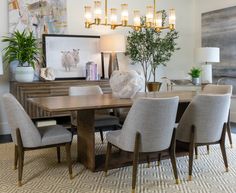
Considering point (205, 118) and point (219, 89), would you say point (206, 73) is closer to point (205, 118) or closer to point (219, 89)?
point (219, 89)

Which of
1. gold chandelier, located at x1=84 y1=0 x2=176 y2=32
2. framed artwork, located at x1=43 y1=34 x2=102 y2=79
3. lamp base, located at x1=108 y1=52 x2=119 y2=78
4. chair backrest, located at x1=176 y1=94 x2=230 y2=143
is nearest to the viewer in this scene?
chair backrest, located at x1=176 y1=94 x2=230 y2=143

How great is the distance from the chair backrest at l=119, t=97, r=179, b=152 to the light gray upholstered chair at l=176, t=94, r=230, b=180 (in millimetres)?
324

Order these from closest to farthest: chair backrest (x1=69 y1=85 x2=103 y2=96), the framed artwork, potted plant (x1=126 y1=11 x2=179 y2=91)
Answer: chair backrest (x1=69 y1=85 x2=103 y2=96)
the framed artwork
potted plant (x1=126 y1=11 x2=179 y2=91)

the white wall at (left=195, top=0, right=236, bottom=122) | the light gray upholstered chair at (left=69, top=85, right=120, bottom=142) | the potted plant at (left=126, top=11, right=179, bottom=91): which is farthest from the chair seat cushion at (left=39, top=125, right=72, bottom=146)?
the white wall at (left=195, top=0, right=236, bottom=122)

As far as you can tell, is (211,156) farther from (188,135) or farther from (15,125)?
(15,125)

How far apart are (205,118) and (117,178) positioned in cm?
101

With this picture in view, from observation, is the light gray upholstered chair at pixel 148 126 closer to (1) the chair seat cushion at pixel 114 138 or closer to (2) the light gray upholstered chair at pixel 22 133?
(1) the chair seat cushion at pixel 114 138

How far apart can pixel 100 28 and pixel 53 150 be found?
2743 millimetres

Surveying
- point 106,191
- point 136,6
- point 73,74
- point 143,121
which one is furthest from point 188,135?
point 136,6

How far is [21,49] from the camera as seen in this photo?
189 inches

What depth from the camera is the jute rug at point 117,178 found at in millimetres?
2744

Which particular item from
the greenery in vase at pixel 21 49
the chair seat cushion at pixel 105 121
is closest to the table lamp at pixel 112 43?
the greenery in vase at pixel 21 49

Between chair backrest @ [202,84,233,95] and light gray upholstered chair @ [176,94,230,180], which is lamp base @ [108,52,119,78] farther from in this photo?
light gray upholstered chair @ [176,94,230,180]

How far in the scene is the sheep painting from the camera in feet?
18.0
